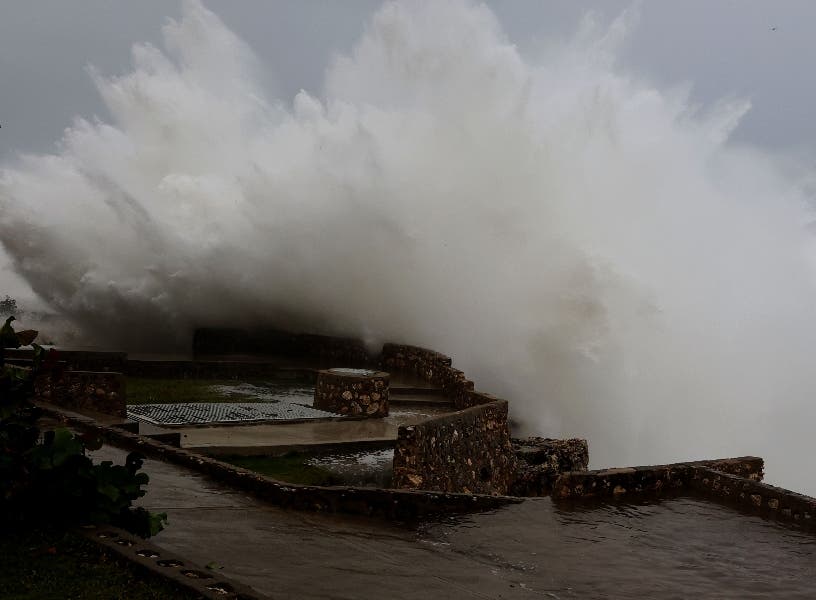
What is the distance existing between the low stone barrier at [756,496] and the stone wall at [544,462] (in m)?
2.80

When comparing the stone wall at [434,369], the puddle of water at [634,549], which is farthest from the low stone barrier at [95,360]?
the puddle of water at [634,549]

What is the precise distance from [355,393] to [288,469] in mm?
3449

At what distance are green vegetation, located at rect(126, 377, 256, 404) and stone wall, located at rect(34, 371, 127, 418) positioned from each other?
2.05m

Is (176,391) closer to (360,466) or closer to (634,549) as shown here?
(360,466)

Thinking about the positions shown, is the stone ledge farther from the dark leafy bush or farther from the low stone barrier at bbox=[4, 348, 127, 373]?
the low stone barrier at bbox=[4, 348, 127, 373]

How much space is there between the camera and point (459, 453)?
30.0 ft

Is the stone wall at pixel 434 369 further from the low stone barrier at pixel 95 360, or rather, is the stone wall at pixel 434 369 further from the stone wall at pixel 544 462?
the low stone barrier at pixel 95 360

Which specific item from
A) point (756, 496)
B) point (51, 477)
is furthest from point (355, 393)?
point (51, 477)

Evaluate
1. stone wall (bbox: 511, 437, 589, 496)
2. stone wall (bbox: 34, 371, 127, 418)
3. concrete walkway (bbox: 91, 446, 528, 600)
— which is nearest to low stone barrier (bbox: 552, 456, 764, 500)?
concrete walkway (bbox: 91, 446, 528, 600)

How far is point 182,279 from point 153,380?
6.73m

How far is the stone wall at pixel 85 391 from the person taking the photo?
944cm

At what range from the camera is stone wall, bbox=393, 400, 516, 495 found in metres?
8.10

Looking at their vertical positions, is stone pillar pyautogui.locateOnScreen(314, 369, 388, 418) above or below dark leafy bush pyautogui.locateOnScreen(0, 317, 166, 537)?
above

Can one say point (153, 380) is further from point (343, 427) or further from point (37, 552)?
point (37, 552)
